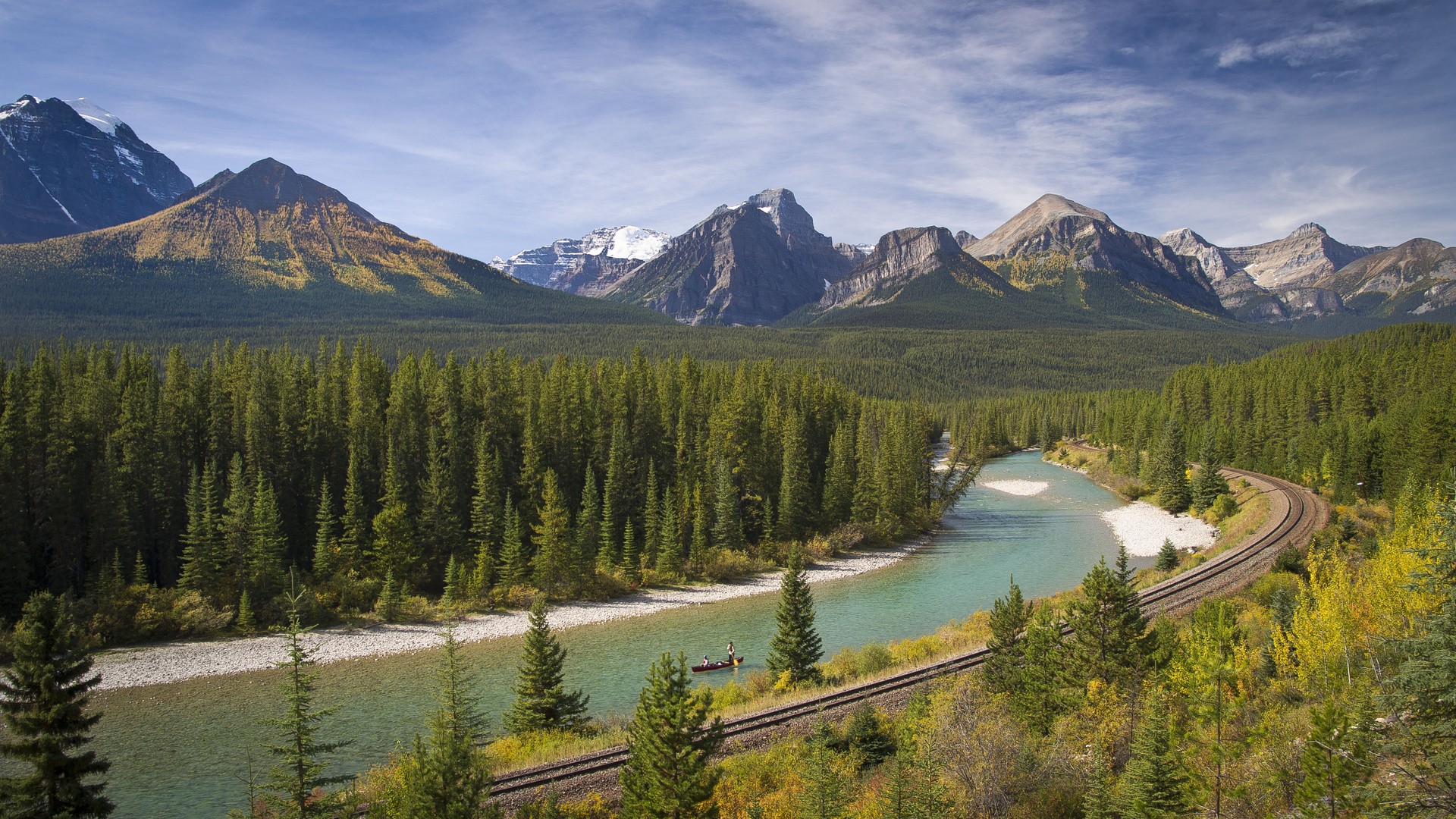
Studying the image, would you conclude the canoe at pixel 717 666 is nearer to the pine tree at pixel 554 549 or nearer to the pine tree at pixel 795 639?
the pine tree at pixel 795 639

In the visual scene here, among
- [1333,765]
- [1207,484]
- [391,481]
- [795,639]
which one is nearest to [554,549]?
[391,481]

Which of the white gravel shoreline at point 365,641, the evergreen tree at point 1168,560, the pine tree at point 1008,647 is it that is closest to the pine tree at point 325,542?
the white gravel shoreline at point 365,641

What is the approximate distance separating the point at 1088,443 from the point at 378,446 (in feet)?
408

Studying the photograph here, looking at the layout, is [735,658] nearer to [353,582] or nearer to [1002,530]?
[353,582]

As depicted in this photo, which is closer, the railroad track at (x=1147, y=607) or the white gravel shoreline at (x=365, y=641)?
the railroad track at (x=1147, y=607)

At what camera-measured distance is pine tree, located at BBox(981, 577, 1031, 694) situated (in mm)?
25797

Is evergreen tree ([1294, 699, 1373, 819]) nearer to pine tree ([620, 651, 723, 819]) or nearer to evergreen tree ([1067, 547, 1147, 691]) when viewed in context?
evergreen tree ([1067, 547, 1147, 691])

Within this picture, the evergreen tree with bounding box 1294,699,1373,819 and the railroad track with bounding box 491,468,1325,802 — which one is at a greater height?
the evergreen tree with bounding box 1294,699,1373,819

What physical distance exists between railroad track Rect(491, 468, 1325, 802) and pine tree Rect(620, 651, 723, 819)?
4.28m

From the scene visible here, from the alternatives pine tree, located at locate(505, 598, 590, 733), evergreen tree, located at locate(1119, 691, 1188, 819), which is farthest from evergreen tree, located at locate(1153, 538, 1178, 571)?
pine tree, located at locate(505, 598, 590, 733)

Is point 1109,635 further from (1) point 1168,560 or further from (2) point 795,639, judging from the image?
(1) point 1168,560

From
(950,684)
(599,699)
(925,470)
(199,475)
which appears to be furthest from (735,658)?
(925,470)

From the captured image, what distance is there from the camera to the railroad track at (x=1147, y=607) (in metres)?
22.4

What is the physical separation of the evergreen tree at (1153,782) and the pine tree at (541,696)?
17.4 m
